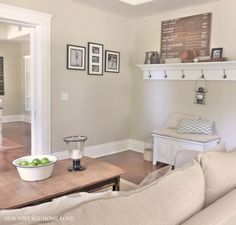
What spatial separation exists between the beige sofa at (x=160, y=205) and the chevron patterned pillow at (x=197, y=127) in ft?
8.74

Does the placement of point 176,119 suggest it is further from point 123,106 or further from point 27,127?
point 27,127

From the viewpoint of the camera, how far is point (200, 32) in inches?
157

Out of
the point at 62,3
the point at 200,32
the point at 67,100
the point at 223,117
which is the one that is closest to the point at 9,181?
the point at 67,100

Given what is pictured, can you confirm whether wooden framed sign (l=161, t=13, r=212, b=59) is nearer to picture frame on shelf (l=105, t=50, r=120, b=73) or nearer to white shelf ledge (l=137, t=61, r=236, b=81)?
white shelf ledge (l=137, t=61, r=236, b=81)

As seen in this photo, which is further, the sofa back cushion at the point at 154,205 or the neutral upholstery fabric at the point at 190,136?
the neutral upholstery fabric at the point at 190,136

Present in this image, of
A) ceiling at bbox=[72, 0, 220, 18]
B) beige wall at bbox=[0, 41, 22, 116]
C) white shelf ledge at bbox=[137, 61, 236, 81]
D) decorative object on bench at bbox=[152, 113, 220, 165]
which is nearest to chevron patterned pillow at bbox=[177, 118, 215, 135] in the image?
decorative object on bench at bbox=[152, 113, 220, 165]

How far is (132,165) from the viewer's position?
13.5 feet

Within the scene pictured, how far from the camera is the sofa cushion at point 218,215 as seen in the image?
0.90 meters

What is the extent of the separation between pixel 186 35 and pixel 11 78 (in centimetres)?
592

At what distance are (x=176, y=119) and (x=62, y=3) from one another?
8.20 ft

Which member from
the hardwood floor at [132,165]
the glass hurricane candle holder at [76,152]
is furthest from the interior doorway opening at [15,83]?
the glass hurricane candle holder at [76,152]

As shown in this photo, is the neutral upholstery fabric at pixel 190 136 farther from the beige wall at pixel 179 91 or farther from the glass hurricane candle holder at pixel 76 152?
the glass hurricane candle holder at pixel 76 152

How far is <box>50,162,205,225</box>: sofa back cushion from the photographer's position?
75 cm

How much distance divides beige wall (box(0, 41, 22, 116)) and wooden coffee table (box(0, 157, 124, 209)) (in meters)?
6.32
